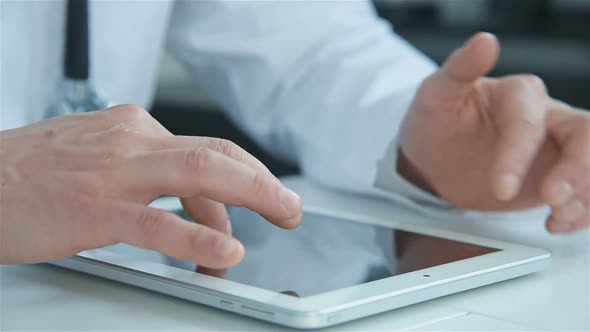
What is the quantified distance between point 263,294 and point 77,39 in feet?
1.35

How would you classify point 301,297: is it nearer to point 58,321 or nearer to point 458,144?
point 58,321

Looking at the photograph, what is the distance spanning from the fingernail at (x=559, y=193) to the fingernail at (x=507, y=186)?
3 centimetres

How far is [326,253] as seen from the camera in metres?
0.50

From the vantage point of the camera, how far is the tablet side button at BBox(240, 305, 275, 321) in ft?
1.22

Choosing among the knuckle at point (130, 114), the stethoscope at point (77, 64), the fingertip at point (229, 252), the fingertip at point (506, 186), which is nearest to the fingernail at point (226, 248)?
the fingertip at point (229, 252)

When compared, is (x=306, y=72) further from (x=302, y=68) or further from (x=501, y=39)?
(x=501, y=39)

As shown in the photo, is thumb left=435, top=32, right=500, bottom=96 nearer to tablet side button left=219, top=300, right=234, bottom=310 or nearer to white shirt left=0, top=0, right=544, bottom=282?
white shirt left=0, top=0, right=544, bottom=282

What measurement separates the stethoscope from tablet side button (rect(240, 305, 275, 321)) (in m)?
0.37

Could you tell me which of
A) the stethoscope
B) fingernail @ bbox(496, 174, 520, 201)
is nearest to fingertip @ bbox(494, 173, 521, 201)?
fingernail @ bbox(496, 174, 520, 201)

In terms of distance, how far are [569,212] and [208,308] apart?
0.29 metres

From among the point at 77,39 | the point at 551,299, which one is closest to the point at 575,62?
the point at 77,39

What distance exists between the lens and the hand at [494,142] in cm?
57

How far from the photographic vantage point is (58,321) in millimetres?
387

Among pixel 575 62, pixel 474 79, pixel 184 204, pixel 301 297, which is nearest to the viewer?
pixel 301 297
